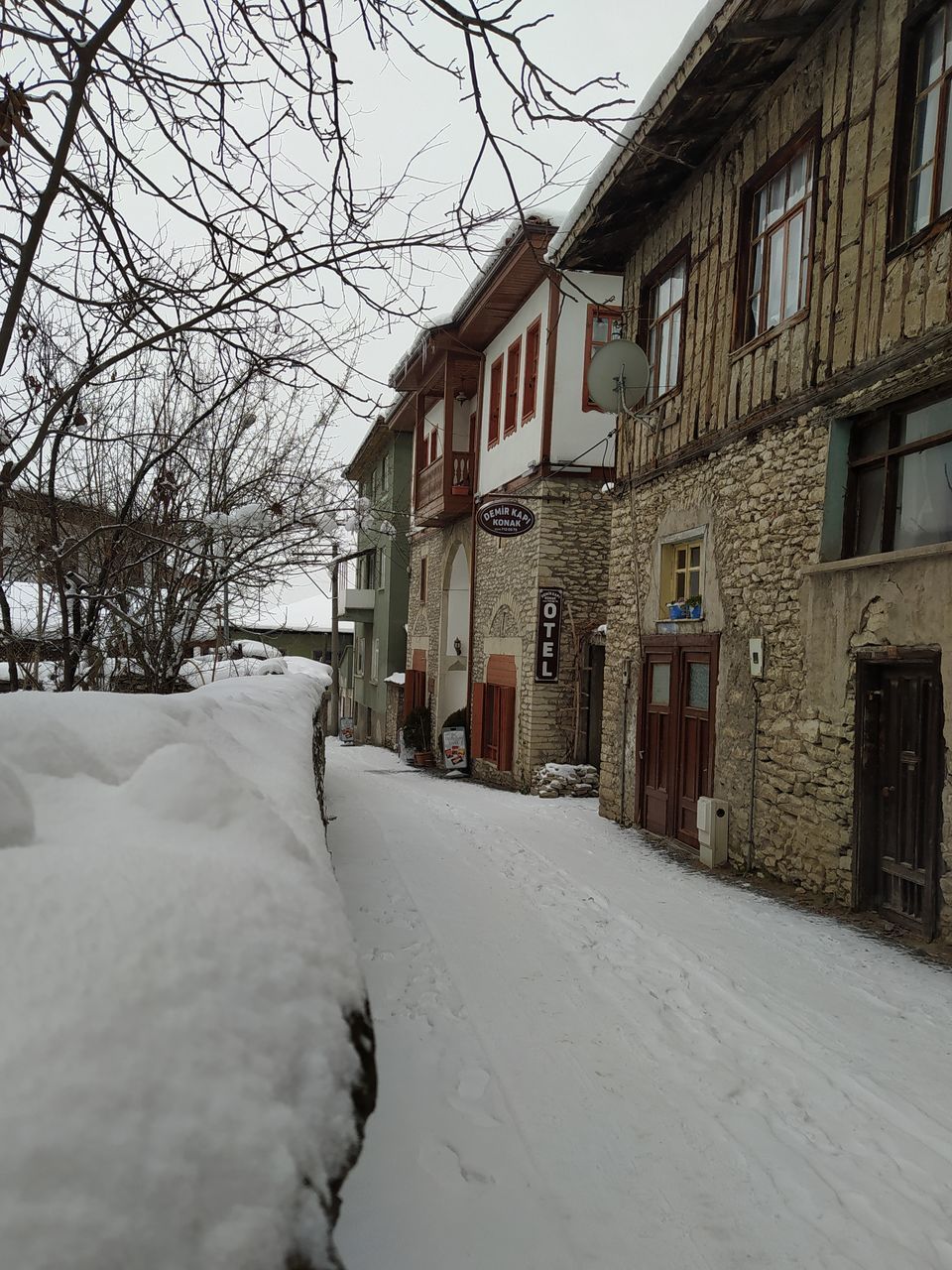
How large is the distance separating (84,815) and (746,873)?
7.30 metres

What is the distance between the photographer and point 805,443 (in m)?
6.97

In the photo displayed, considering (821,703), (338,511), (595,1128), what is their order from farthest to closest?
(338,511) → (821,703) → (595,1128)

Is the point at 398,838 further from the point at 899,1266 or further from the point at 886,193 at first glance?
the point at 886,193

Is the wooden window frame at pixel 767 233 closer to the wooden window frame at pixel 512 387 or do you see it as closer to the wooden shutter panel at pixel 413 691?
the wooden window frame at pixel 512 387

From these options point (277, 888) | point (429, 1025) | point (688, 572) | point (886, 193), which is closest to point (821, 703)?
point (688, 572)

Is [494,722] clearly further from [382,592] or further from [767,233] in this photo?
[382,592]

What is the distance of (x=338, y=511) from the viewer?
282 inches

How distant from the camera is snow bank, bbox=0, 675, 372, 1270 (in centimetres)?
78

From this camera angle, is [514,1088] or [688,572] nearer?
[514,1088]

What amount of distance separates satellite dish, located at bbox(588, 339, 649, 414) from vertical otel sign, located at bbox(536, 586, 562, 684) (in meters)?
4.42

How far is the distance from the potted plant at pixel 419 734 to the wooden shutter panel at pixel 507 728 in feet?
14.1

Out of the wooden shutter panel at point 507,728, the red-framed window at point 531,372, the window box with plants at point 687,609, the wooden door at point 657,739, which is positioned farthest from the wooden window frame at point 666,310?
the wooden shutter panel at point 507,728

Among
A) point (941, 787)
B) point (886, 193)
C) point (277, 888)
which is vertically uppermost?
point (886, 193)

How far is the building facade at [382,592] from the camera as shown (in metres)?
24.2
